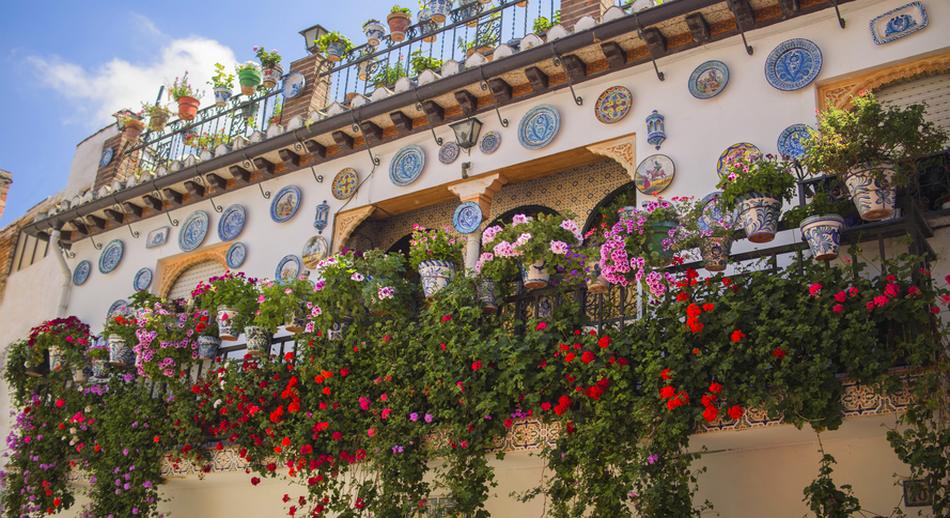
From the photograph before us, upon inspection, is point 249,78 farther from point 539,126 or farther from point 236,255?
point 539,126

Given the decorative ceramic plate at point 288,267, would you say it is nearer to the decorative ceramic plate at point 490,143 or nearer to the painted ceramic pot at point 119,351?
the painted ceramic pot at point 119,351

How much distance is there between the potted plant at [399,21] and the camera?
1187 centimetres

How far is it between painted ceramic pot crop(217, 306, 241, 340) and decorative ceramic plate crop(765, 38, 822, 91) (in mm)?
5429

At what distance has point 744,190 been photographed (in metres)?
7.00

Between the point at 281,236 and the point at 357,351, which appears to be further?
the point at 281,236

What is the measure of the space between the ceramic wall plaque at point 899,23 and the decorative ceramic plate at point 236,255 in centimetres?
734

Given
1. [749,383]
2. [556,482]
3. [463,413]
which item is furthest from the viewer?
[463,413]

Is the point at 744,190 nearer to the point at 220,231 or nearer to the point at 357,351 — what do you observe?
the point at 357,351

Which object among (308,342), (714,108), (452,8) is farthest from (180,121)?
(714,108)

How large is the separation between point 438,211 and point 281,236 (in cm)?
191

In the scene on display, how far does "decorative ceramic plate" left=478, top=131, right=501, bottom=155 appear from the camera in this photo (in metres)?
10.2

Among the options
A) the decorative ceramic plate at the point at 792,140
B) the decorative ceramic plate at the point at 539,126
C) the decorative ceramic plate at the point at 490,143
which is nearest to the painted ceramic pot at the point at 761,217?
the decorative ceramic plate at the point at 792,140

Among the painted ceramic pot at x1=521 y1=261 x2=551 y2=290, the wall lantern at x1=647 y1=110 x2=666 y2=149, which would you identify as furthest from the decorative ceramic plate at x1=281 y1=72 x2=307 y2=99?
the painted ceramic pot at x1=521 y1=261 x2=551 y2=290

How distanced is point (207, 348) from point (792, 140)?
5.97m
